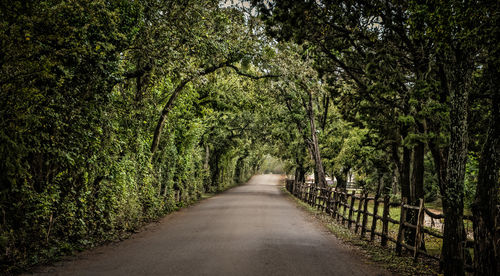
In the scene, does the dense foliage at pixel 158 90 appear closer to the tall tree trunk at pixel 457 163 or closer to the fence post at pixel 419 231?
the tall tree trunk at pixel 457 163

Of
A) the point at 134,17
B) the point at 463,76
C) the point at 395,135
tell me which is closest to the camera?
the point at 463,76

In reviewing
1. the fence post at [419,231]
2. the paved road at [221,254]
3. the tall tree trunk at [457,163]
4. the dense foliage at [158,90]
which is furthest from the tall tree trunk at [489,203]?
the fence post at [419,231]

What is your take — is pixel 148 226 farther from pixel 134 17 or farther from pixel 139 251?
pixel 134 17

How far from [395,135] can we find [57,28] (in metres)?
9.93

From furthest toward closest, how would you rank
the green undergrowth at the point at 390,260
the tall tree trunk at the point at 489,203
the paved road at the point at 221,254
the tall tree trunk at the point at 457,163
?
the green undergrowth at the point at 390,260 < the paved road at the point at 221,254 < the tall tree trunk at the point at 457,163 < the tall tree trunk at the point at 489,203

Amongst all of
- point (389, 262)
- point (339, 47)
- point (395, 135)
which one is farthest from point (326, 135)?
point (389, 262)

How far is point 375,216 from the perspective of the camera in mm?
9930

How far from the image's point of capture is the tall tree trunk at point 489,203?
18.0ft

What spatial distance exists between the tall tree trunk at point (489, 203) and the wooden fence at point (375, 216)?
378 millimetres

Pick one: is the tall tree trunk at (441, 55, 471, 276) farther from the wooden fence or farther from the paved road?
the paved road

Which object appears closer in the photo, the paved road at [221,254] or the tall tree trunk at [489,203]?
the tall tree trunk at [489,203]

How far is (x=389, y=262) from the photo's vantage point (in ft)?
24.6

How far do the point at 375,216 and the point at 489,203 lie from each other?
4532 mm

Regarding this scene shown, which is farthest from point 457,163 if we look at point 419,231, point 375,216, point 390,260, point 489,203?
point 375,216
